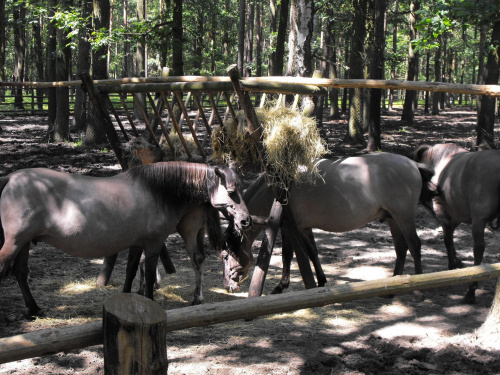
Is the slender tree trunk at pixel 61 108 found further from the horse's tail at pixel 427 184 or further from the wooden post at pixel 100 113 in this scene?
the horse's tail at pixel 427 184

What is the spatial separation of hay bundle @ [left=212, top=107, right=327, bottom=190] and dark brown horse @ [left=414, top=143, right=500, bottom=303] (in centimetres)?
210

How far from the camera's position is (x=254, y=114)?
5.37 metres

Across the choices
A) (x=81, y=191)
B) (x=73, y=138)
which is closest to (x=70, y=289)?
(x=81, y=191)

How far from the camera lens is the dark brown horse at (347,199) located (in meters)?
6.22

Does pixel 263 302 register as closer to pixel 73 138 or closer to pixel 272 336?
pixel 272 336

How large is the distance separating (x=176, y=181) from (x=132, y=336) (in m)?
2.74

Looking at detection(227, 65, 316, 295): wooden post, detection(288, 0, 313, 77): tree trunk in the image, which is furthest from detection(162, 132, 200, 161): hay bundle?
detection(288, 0, 313, 77): tree trunk

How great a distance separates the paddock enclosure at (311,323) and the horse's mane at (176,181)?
A: 1.29 metres

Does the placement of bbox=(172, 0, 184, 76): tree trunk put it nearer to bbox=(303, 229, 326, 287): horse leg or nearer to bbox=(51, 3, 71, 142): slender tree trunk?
bbox=(51, 3, 71, 142): slender tree trunk

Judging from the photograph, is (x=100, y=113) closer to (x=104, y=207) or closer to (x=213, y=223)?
(x=104, y=207)

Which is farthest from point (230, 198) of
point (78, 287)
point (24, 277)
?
point (78, 287)

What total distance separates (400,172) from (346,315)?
6.06ft

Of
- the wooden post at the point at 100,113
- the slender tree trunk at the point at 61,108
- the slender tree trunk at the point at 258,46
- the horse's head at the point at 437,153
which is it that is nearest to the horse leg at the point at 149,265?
the wooden post at the point at 100,113

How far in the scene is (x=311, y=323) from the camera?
18.0 ft
